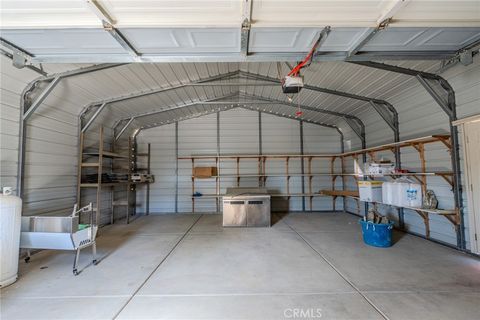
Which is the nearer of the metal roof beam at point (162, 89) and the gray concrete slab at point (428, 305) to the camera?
the gray concrete slab at point (428, 305)

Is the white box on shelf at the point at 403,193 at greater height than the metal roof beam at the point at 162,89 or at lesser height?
lesser

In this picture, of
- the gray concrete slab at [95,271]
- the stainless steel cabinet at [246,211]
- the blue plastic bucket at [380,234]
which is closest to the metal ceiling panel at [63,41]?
the gray concrete slab at [95,271]

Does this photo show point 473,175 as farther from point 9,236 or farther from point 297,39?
point 9,236

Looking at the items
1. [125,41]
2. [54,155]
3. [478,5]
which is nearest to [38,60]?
[125,41]

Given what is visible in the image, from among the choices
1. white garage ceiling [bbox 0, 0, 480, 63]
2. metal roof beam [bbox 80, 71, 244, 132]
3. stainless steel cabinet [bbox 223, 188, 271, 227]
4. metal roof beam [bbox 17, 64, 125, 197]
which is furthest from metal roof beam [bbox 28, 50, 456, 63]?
stainless steel cabinet [bbox 223, 188, 271, 227]

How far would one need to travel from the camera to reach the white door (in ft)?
9.78

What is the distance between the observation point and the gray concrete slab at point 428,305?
1.91 meters

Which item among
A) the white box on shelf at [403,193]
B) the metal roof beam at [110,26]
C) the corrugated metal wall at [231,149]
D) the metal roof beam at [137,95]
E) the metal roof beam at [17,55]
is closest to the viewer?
the metal roof beam at [110,26]

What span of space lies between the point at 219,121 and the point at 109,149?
3127 millimetres

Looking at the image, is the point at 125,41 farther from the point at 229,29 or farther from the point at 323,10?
the point at 323,10

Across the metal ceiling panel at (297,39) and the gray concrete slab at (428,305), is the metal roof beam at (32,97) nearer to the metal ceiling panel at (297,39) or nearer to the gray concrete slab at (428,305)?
the metal ceiling panel at (297,39)

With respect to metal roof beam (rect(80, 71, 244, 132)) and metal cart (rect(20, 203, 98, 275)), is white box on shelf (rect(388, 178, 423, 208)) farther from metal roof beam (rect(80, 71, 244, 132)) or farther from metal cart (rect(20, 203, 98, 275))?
metal cart (rect(20, 203, 98, 275))

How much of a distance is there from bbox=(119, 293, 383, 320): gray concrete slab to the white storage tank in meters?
1.52

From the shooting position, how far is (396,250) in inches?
136
